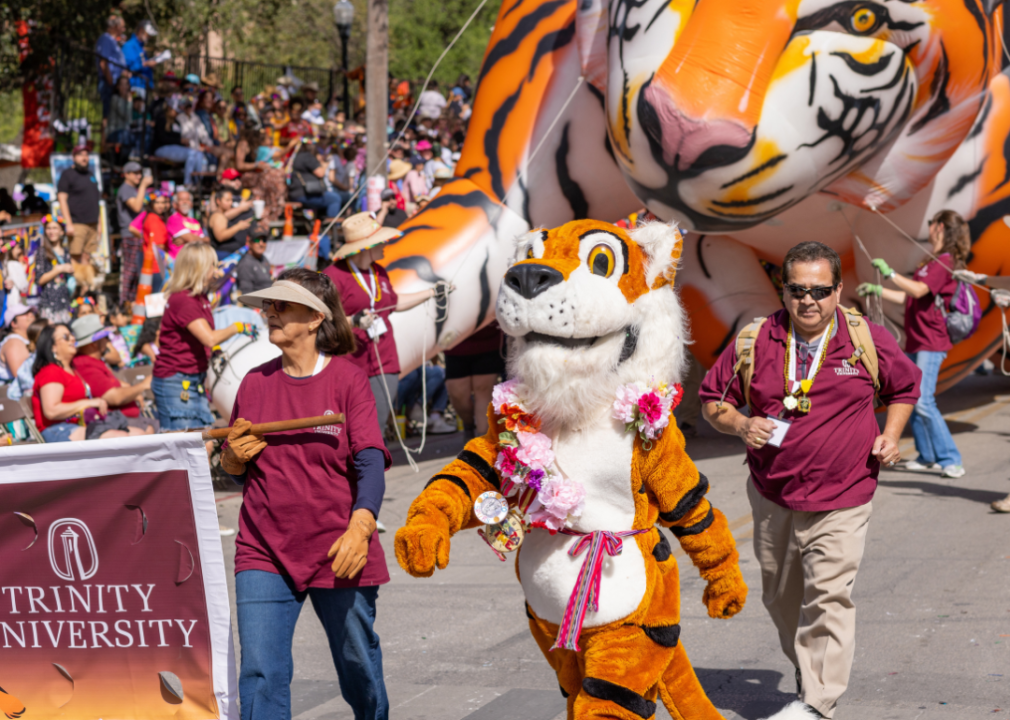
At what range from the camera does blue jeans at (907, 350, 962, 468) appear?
26.2ft

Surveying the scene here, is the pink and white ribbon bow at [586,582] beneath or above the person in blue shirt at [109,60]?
beneath

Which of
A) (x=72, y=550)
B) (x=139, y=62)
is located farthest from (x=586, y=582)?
(x=139, y=62)

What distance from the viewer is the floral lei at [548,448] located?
3.53 metres

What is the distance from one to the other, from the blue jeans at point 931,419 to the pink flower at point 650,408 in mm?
4943

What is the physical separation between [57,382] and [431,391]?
4348 mm

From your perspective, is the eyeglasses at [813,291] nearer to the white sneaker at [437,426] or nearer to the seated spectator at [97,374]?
the seated spectator at [97,374]

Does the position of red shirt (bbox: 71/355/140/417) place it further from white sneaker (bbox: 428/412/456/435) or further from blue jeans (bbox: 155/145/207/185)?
blue jeans (bbox: 155/145/207/185)

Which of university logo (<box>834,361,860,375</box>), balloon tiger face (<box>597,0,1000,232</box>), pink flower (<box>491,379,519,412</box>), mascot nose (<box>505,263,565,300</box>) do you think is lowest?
university logo (<box>834,361,860,375</box>)

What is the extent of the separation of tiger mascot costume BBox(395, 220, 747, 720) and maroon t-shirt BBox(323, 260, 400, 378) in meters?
3.71

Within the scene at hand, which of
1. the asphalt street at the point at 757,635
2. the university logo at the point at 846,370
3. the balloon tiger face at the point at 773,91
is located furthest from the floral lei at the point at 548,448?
the balloon tiger face at the point at 773,91

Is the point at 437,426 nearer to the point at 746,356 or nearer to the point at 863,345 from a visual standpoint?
the point at 746,356

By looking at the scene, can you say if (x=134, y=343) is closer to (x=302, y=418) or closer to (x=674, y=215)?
(x=674, y=215)

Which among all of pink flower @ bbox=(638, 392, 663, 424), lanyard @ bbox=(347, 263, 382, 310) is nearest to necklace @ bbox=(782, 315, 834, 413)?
pink flower @ bbox=(638, 392, 663, 424)

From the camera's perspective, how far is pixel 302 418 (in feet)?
12.0
